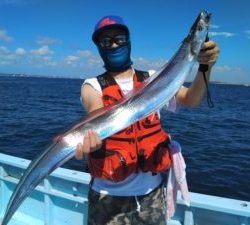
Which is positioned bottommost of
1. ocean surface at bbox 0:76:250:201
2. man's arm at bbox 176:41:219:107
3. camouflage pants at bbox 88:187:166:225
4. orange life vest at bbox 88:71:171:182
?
ocean surface at bbox 0:76:250:201

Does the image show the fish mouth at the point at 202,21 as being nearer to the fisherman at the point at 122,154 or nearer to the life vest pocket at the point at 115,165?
the fisherman at the point at 122,154

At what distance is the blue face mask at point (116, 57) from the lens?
12.0 feet

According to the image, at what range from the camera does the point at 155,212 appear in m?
Result: 3.74

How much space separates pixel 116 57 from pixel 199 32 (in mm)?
934

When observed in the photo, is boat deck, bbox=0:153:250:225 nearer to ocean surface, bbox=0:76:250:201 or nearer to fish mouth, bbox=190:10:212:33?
ocean surface, bbox=0:76:250:201

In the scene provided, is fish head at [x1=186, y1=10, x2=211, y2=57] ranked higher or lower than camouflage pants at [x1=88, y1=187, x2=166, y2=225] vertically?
higher

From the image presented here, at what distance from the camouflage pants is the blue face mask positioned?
1.27 m

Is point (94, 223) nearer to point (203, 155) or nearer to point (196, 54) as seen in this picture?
point (196, 54)

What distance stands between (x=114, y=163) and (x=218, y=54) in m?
1.38

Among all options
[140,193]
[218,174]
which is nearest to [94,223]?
[140,193]

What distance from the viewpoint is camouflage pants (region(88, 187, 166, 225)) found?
12.0 ft

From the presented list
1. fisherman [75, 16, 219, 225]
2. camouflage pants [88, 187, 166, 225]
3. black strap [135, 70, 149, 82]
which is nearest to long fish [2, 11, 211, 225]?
fisherman [75, 16, 219, 225]

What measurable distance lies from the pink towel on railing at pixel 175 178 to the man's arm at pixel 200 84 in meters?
0.50

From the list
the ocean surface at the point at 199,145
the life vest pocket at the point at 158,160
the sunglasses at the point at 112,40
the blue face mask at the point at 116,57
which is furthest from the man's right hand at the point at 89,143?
the ocean surface at the point at 199,145
